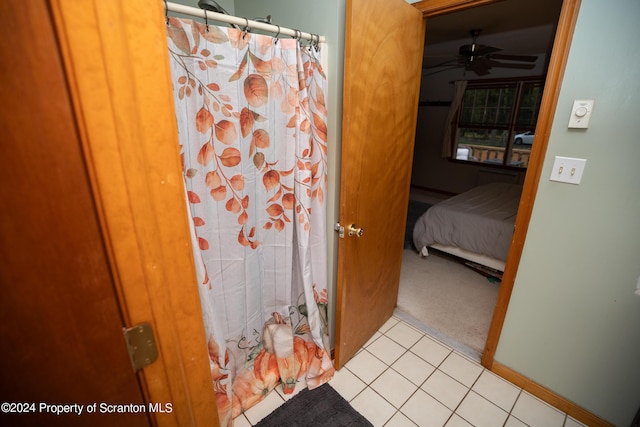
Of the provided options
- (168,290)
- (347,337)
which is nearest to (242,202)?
(168,290)

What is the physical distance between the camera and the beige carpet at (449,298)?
210 centimetres

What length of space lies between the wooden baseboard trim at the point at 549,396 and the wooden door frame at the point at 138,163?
1.82 meters

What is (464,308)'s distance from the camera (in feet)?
7.72

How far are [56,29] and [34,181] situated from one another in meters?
0.20

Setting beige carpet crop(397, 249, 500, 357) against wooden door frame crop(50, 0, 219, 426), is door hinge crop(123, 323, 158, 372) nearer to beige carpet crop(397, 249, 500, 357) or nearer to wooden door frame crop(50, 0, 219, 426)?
wooden door frame crop(50, 0, 219, 426)

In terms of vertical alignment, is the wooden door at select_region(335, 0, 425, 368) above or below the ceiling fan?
below

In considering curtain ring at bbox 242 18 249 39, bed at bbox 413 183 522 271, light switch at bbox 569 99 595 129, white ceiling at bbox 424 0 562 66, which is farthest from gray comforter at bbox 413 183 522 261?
curtain ring at bbox 242 18 249 39

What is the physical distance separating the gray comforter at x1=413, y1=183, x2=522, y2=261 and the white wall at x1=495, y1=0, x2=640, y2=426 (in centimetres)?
111

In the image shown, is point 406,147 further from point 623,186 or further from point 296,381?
point 296,381

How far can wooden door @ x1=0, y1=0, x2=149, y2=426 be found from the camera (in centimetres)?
36

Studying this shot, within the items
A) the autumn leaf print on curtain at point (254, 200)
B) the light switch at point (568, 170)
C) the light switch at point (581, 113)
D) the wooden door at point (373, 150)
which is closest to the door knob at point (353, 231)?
the wooden door at point (373, 150)

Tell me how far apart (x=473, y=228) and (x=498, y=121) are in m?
3.16

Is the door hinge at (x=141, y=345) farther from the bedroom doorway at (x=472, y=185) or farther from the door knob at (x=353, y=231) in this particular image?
the bedroom doorway at (x=472, y=185)

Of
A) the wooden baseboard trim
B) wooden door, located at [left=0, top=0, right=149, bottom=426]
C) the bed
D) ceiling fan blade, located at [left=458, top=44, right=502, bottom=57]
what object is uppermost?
ceiling fan blade, located at [left=458, top=44, right=502, bottom=57]
